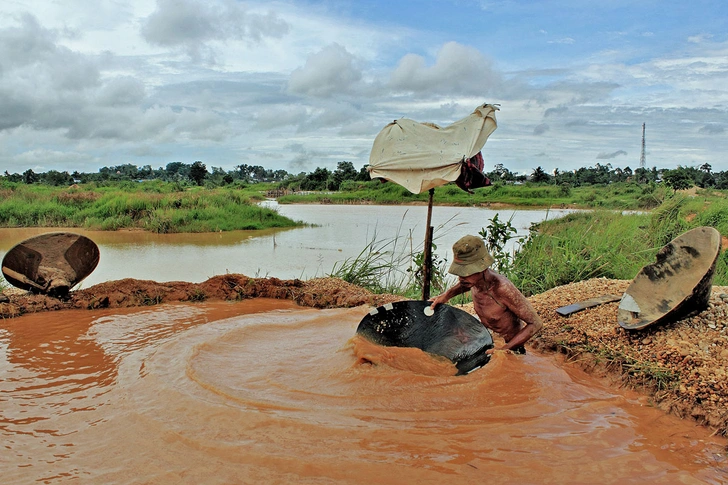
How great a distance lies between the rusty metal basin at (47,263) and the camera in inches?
227

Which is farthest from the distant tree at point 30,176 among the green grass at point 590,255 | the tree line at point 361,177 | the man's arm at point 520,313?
the man's arm at point 520,313

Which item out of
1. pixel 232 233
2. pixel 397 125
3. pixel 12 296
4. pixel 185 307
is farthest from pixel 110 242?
pixel 397 125

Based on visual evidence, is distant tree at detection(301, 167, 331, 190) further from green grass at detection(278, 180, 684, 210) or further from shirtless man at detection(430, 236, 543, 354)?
shirtless man at detection(430, 236, 543, 354)

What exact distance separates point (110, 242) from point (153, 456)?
1169cm

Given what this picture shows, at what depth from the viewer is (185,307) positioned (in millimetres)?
5891

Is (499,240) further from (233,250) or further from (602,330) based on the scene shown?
(233,250)

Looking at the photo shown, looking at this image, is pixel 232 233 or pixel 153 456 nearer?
pixel 153 456

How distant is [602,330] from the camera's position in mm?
4195

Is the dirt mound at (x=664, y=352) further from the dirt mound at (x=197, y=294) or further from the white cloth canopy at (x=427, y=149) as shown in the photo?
the dirt mound at (x=197, y=294)

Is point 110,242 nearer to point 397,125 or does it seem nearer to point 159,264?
point 159,264

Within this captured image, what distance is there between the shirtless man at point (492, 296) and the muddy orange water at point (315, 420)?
0.25m

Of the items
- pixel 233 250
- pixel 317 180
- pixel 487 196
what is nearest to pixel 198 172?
pixel 317 180

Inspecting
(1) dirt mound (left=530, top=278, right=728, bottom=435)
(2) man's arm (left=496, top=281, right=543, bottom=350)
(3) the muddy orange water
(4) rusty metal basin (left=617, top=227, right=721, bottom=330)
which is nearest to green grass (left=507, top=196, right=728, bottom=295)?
(1) dirt mound (left=530, top=278, right=728, bottom=435)

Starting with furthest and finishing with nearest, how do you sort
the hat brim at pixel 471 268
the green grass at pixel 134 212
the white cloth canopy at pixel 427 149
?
the green grass at pixel 134 212, the white cloth canopy at pixel 427 149, the hat brim at pixel 471 268
